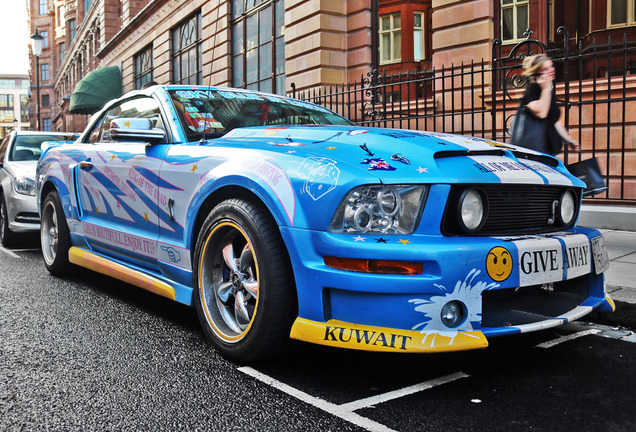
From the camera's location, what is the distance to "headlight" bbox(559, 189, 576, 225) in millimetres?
3246

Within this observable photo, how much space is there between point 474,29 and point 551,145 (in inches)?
258

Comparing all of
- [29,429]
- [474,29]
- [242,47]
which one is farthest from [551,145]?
[242,47]

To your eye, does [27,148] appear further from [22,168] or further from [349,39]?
[349,39]

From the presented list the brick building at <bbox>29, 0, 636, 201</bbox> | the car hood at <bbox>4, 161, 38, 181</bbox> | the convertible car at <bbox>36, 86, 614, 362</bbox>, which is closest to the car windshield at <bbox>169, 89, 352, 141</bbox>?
the convertible car at <bbox>36, 86, 614, 362</bbox>

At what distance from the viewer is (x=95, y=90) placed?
30.1 m

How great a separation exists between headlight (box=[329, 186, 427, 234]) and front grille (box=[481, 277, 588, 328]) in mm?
479

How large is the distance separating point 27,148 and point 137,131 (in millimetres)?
5572

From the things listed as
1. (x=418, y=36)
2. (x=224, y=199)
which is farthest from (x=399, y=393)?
(x=418, y=36)

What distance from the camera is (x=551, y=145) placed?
5.61m

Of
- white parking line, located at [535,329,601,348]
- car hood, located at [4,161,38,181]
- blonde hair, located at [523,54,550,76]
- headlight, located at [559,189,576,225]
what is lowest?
white parking line, located at [535,329,601,348]

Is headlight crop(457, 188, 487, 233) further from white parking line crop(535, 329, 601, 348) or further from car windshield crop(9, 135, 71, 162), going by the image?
car windshield crop(9, 135, 71, 162)

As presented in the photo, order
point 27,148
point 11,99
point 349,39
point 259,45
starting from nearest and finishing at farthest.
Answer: point 27,148 < point 349,39 < point 259,45 < point 11,99

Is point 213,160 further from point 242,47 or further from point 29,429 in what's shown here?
point 242,47

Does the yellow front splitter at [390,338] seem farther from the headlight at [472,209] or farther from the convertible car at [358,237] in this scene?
the headlight at [472,209]
